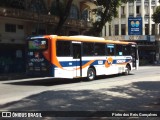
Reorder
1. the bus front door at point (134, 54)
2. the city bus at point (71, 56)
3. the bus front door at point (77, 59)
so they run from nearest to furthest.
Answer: the city bus at point (71, 56) → the bus front door at point (77, 59) → the bus front door at point (134, 54)

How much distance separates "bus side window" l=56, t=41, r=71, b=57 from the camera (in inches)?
790

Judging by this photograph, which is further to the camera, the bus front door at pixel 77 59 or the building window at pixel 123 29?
the building window at pixel 123 29

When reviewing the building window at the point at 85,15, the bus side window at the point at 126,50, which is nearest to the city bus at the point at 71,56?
the bus side window at the point at 126,50

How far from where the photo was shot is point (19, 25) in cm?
3484

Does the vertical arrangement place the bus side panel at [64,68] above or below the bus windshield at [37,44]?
below

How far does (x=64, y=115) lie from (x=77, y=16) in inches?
1350

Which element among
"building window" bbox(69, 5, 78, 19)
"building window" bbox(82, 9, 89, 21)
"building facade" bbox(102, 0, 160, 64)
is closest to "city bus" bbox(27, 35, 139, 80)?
"building window" bbox(69, 5, 78, 19)

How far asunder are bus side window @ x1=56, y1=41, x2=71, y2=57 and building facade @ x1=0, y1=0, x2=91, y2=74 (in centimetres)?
1173

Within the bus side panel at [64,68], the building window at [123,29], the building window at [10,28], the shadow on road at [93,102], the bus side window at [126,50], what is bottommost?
the shadow on road at [93,102]

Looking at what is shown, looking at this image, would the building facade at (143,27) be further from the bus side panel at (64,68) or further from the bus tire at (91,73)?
the bus side panel at (64,68)

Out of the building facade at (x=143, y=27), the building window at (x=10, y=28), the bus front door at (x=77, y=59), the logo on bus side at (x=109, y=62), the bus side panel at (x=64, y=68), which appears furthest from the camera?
the building facade at (x=143, y=27)

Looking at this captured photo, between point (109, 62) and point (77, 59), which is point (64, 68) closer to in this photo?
point (77, 59)

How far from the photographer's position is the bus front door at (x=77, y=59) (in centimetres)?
2147

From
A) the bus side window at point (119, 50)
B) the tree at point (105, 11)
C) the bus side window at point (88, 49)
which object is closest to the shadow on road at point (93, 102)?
the bus side window at point (88, 49)
